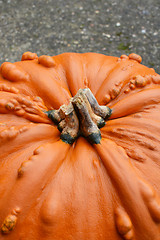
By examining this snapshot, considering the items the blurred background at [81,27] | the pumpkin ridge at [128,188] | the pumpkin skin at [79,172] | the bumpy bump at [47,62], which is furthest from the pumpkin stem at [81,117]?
the blurred background at [81,27]

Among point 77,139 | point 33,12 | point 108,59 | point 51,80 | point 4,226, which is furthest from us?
point 33,12

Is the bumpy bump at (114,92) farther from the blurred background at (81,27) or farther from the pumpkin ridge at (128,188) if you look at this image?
the blurred background at (81,27)

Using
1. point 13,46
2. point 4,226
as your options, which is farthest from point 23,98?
point 13,46

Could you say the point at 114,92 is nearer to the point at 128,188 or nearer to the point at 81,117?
the point at 81,117

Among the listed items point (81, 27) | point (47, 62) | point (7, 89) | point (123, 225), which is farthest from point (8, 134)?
point (81, 27)

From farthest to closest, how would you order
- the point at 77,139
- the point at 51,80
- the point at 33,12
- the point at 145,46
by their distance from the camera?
the point at 33,12
the point at 145,46
the point at 51,80
the point at 77,139

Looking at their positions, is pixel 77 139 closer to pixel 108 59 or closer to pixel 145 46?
pixel 108 59
